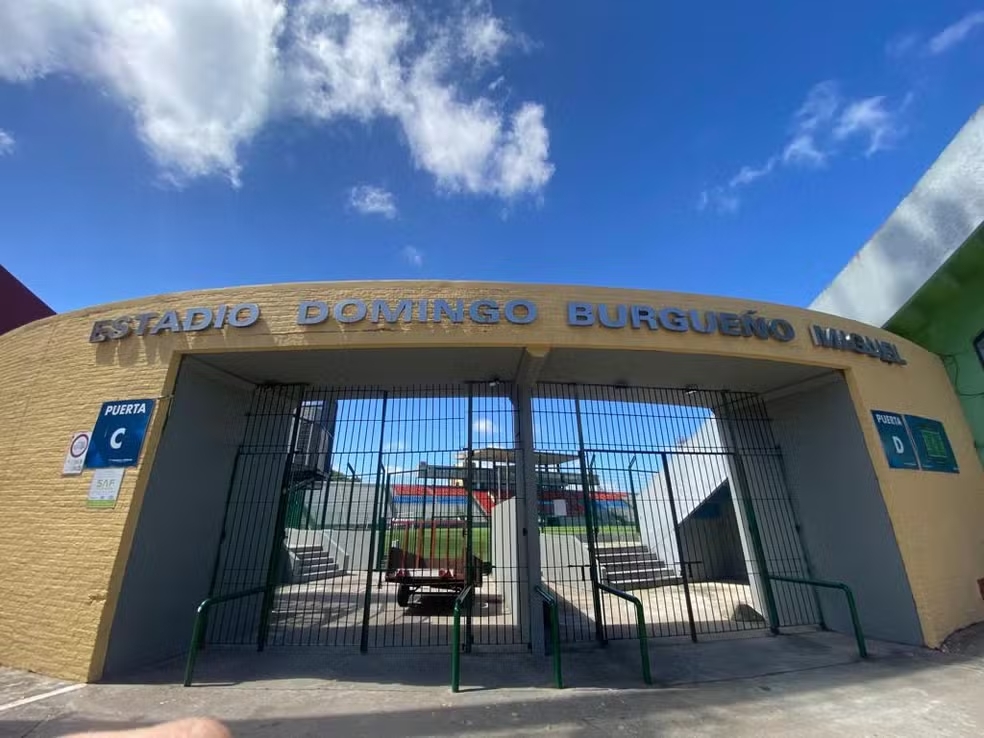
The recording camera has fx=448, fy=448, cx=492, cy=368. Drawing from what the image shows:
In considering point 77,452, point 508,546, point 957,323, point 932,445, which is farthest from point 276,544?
point 957,323

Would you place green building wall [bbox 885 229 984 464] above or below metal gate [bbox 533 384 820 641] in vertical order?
above

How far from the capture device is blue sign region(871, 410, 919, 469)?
6.98 metres

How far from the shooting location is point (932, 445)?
7617mm

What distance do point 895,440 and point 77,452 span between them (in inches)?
469

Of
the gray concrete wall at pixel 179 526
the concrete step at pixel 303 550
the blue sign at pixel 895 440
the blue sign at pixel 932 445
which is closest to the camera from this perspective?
the gray concrete wall at pixel 179 526

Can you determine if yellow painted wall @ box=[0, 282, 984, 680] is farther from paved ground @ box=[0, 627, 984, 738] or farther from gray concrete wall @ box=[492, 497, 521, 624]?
gray concrete wall @ box=[492, 497, 521, 624]

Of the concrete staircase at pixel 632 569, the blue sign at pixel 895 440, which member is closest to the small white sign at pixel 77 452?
the concrete staircase at pixel 632 569

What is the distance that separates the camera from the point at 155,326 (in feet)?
20.7

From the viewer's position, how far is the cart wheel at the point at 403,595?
9.32 m

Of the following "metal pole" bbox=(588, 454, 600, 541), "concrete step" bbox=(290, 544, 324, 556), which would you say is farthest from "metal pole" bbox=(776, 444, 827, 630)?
"concrete step" bbox=(290, 544, 324, 556)

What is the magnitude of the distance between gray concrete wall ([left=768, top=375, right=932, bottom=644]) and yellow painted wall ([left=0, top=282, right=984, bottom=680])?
0.66 feet

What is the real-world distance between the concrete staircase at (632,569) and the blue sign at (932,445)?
16.8 feet

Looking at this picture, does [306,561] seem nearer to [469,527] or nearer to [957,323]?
[469,527]

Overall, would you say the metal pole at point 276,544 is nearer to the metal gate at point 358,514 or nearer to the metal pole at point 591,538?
the metal gate at point 358,514
